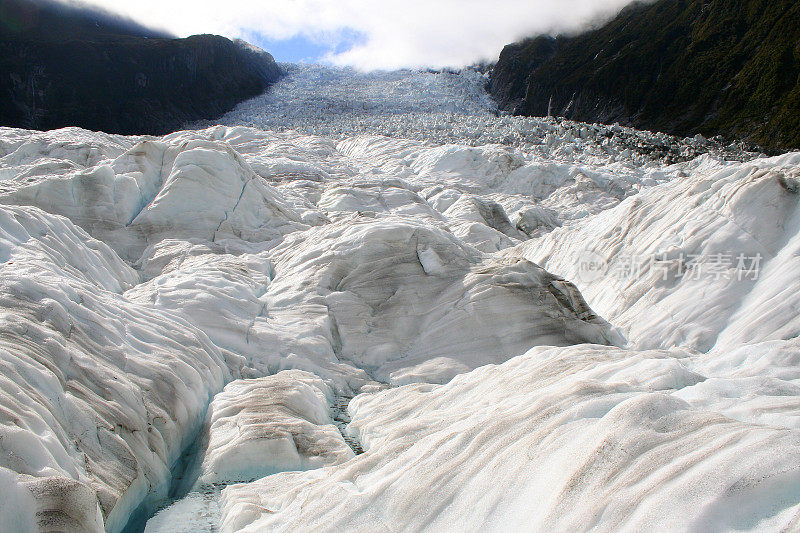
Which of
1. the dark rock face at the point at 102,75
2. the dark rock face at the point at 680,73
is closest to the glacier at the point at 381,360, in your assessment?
the dark rock face at the point at 680,73

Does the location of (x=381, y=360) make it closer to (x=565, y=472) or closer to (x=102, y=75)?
(x=565, y=472)

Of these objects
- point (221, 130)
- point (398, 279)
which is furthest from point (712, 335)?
point (221, 130)

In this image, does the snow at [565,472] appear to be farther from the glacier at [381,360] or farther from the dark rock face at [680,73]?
the dark rock face at [680,73]

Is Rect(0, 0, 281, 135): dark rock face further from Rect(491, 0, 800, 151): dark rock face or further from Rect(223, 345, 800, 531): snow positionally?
Rect(223, 345, 800, 531): snow

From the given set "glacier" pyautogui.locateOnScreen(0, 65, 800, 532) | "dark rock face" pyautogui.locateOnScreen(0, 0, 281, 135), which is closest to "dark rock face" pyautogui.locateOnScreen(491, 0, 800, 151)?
"dark rock face" pyautogui.locateOnScreen(0, 0, 281, 135)

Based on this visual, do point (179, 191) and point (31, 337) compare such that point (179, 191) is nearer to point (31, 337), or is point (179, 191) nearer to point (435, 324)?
point (435, 324)
